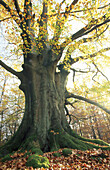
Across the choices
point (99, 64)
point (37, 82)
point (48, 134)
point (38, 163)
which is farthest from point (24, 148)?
point (99, 64)

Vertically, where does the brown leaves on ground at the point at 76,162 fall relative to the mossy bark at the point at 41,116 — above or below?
below

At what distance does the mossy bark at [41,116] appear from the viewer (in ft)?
16.0

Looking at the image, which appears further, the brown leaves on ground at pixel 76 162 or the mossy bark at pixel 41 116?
the mossy bark at pixel 41 116

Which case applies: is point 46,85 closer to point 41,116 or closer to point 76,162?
point 41,116

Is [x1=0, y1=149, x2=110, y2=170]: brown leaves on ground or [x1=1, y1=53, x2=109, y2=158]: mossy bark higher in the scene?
[x1=1, y1=53, x2=109, y2=158]: mossy bark

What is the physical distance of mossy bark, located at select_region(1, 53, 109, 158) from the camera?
4.89m

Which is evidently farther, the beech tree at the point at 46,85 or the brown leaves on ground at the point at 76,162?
the beech tree at the point at 46,85

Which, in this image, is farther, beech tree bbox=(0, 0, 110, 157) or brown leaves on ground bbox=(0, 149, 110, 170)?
beech tree bbox=(0, 0, 110, 157)

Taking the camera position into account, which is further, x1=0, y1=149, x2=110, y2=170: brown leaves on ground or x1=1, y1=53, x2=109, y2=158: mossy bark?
x1=1, y1=53, x2=109, y2=158: mossy bark

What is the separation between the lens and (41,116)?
552cm

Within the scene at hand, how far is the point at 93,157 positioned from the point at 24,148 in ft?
8.58

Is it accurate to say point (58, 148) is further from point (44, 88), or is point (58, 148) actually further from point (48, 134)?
point (44, 88)

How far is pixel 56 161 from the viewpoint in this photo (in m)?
3.52

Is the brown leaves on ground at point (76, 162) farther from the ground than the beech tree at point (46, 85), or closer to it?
closer to it
